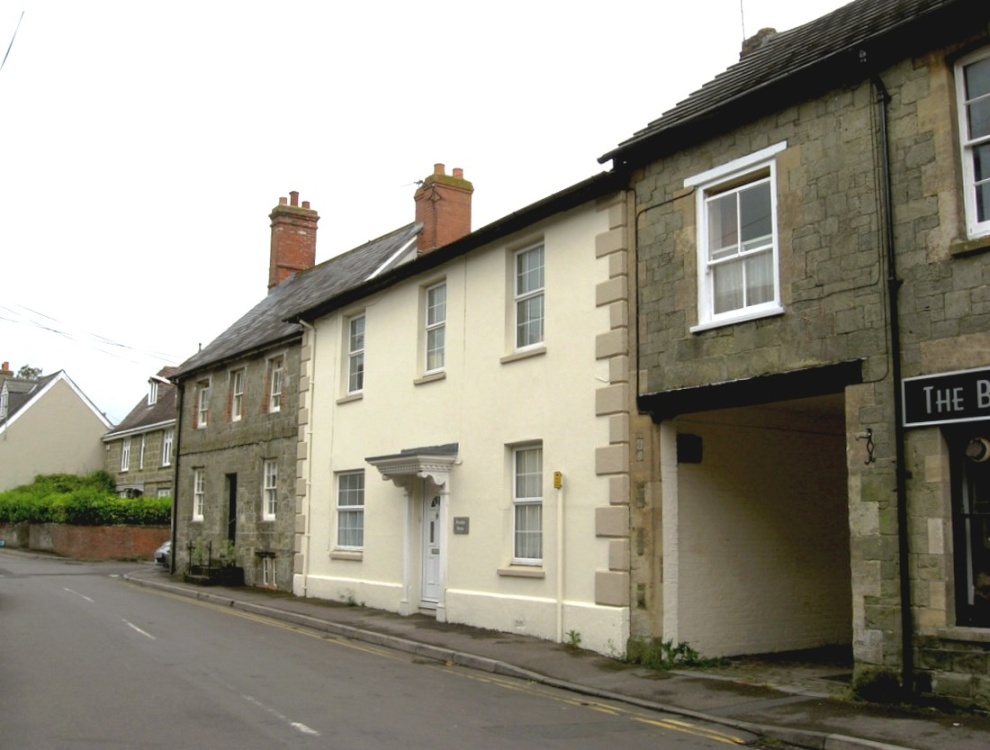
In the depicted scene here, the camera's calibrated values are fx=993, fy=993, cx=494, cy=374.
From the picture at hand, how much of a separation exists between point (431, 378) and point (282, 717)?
9334 mm

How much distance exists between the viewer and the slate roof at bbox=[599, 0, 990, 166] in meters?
9.97

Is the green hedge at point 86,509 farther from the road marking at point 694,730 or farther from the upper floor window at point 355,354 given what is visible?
the road marking at point 694,730

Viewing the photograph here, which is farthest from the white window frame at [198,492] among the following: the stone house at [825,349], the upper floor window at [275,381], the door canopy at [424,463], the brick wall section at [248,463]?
the stone house at [825,349]

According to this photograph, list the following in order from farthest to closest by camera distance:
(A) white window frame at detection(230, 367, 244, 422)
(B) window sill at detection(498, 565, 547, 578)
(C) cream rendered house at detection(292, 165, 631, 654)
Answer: (A) white window frame at detection(230, 367, 244, 422) < (B) window sill at detection(498, 565, 547, 578) < (C) cream rendered house at detection(292, 165, 631, 654)

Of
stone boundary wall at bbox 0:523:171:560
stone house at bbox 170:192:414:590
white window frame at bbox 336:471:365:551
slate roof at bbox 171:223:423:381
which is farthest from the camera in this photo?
stone boundary wall at bbox 0:523:171:560

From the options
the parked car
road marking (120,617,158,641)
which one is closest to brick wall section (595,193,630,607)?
road marking (120,617,158,641)

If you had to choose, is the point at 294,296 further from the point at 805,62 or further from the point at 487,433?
the point at 805,62

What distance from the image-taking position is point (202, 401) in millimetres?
29766

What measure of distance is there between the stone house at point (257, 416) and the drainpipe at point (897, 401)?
15.5m

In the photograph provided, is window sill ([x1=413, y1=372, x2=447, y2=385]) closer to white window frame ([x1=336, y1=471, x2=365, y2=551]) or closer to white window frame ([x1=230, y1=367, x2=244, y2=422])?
white window frame ([x1=336, y1=471, x2=365, y2=551])

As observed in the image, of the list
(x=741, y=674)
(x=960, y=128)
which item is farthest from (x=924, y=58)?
(x=741, y=674)

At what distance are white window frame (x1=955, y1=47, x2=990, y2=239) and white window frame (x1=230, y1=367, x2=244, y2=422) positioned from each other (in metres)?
20.7

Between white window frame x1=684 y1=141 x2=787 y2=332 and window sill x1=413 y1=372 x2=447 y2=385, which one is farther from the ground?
white window frame x1=684 y1=141 x2=787 y2=332

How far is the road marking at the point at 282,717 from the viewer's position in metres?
8.48
